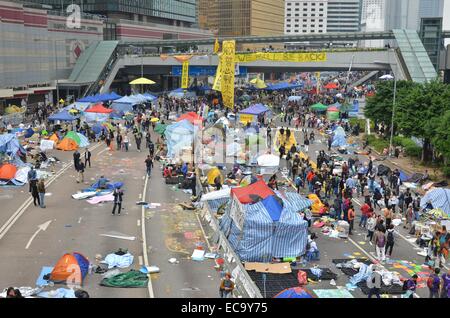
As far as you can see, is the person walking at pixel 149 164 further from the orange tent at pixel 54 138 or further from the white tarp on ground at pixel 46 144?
the orange tent at pixel 54 138

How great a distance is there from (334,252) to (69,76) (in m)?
63.8

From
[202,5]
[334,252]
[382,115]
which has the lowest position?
[334,252]

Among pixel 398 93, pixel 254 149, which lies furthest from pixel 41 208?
pixel 398 93

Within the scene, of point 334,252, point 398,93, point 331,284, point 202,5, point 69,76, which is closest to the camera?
point 331,284

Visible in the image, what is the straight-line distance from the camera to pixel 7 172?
29.9 m

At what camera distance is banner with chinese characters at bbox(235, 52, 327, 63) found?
63506mm

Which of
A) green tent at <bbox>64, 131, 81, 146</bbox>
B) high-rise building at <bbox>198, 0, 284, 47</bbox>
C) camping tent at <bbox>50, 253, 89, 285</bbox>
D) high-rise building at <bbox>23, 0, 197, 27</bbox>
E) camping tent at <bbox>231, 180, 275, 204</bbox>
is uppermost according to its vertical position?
high-rise building at <bbox>198, 0, 284, 47</bbox>

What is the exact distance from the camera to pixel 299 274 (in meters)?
16.9

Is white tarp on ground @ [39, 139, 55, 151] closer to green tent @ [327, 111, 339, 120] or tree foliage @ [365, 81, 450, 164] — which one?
tree foliage @ [365, 81, 450, 164]

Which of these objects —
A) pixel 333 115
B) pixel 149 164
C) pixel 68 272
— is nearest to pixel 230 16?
pixel 333 115

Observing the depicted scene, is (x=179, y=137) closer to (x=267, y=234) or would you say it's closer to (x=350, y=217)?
(x=350, y=217)

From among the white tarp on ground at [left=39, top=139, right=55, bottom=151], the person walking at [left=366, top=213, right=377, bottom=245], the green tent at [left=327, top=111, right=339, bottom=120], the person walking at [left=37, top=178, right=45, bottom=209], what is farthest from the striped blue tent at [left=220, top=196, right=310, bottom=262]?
the green tent at [left=327, top=111, right=339, bottom=120]

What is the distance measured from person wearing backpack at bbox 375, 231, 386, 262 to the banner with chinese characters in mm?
46796
